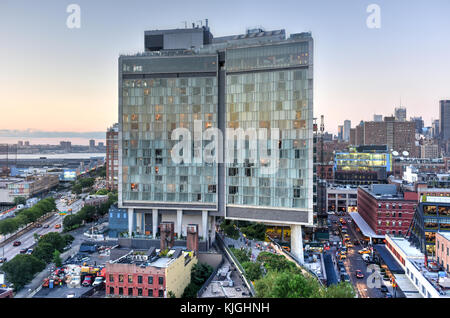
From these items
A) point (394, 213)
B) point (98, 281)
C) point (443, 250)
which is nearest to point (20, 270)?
point (98, 281)

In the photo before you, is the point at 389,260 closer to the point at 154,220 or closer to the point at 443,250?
the point at 443,250

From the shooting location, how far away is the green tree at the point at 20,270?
87.0 ft

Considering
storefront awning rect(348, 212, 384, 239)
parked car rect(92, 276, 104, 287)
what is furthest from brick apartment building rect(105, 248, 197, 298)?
storefront awning rect(348, 212, 384, 239)

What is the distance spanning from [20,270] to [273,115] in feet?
73.0

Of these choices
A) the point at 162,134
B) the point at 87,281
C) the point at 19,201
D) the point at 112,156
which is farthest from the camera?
the point at 112,156

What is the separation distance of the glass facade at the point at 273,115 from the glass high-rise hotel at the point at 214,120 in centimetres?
8

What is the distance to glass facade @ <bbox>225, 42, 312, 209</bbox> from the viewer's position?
28.3 meters

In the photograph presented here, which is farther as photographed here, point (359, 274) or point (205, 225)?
point (205, 225)

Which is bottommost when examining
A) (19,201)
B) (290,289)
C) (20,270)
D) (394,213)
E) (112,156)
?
(20,270)

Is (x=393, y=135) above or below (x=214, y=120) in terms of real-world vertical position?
above

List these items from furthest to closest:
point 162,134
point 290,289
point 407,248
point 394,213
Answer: point 394,213 < point 162,134 < point 407,248 < point 290,289

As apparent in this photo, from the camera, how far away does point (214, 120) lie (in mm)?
31047

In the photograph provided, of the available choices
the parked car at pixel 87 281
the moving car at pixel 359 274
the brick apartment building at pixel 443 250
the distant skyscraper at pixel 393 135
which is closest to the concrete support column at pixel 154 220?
the parked car at pixel 87 281
